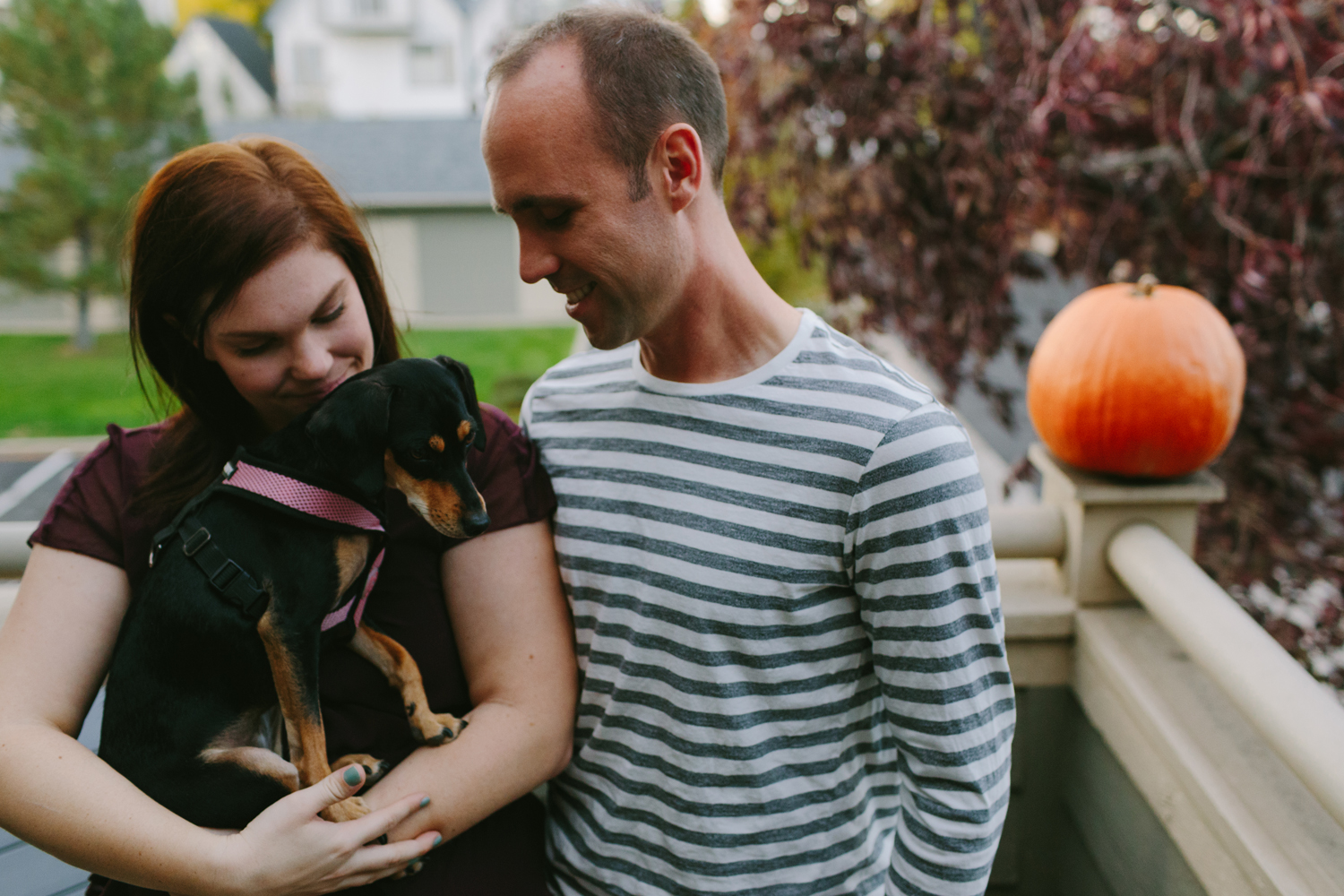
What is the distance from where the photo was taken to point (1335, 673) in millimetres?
2578

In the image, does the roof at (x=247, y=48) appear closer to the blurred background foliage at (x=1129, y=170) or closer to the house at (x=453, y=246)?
the house at (x=453, y=246)

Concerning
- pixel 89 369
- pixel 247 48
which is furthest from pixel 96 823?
pixel 247 48

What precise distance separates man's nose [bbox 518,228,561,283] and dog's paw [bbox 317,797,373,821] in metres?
0.81

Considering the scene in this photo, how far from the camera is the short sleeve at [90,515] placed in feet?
4.28

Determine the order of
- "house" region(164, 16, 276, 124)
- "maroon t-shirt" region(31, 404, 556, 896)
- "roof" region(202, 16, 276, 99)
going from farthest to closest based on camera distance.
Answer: "roof" region(202, 16, 276, 99)
"house" region(164, 16, 276, 124)
"maroon t-shirt" region(31, 404, 556, 896)

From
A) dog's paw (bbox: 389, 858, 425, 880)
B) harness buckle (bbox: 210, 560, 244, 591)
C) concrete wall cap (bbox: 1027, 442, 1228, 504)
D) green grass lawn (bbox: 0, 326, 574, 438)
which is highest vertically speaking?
harness buckle (bbox: 210, 560, 244, 591)

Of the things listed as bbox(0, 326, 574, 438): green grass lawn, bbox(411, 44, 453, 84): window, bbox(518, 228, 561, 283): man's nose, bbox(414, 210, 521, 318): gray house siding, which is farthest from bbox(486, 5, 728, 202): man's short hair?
bbox(411, 44, 453, 84): window

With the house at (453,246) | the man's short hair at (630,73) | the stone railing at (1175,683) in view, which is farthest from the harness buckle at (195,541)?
the house at (453,246)

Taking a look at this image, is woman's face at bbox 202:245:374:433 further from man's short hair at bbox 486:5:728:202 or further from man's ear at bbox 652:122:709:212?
man's ear at bbox 652:122:709:212

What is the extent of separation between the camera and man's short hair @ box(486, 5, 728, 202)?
1.17 meters

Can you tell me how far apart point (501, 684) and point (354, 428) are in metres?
0.46

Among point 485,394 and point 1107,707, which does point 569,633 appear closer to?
point 1107,707

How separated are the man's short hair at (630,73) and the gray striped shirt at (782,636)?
373 mm

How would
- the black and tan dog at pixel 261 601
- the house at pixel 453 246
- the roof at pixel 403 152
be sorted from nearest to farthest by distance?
the black and tan dog at pixel 261 601, the house at pixel 453 246, the roof at pixel 403 152
